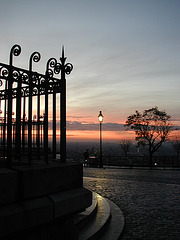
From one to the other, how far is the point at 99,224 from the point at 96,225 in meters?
0.09

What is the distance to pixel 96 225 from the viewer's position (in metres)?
5.52

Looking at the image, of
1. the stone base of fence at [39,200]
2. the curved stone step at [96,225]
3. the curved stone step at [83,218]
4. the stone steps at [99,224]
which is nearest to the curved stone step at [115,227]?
the stone steps at [99,224]

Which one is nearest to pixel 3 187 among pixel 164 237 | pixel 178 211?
pixel 164 237

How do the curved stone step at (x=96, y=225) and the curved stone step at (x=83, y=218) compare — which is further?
the curved stone step at (x=83, y=218)

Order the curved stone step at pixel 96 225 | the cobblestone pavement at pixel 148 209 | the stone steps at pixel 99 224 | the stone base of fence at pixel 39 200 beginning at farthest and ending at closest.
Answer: the cobblestone pavement at pixel 148 209 → the stone steps at pixel 99 224 → the curved stone step at pixel 96 225 → the stone base of fence at pixel 39 200

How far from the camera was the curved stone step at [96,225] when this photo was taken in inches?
195

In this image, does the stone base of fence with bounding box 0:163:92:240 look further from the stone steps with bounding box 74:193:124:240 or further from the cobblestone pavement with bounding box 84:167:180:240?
the cobblestone pavement with bounding box 84:167:180:240

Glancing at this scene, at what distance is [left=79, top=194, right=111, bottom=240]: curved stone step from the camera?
4.96 metres

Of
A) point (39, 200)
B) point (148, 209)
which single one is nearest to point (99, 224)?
point (148, 209)

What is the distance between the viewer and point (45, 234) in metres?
3.45

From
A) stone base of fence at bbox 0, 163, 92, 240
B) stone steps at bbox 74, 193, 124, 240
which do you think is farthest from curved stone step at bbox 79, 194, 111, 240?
stone base of fence at bbox 0, 163, 92, 240

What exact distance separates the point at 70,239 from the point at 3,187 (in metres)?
1.49

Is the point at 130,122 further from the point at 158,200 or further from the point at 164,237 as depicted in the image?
the point at 164,237

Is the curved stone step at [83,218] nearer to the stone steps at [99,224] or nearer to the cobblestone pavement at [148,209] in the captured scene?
the stone steps at [99,224]
